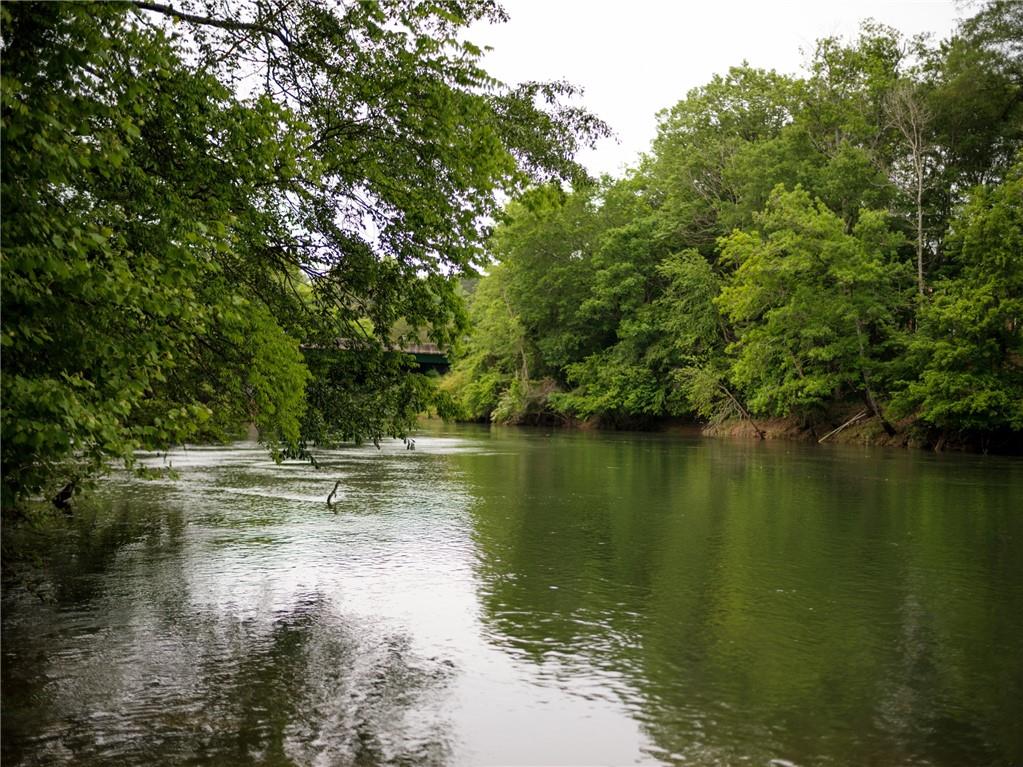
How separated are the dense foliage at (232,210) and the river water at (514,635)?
5.60 ft

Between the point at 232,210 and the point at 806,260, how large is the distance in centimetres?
3376

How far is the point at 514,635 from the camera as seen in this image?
8695mm

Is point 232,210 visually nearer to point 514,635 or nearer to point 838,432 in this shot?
point 514,635

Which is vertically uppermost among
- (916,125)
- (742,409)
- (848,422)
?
(916,125)

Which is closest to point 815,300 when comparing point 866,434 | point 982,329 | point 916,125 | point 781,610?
point 866,434

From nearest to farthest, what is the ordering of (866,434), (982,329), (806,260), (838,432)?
(982,329) < (806,260) < (866,434) < (838,432)

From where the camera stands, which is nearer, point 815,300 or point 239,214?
point 239,214

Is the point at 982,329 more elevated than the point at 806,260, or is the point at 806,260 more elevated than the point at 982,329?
the point at 806,260

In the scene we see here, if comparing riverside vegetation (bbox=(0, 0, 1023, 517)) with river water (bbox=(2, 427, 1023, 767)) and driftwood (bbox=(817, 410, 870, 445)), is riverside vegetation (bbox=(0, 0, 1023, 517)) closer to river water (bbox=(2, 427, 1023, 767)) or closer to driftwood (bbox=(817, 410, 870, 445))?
river water (bbox=(2, 427, 1023, 767))

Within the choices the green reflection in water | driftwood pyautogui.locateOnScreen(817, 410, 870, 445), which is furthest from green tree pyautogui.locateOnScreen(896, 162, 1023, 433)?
the green reflection in water

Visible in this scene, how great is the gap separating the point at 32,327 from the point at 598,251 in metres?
55.0

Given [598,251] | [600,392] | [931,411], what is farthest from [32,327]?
[598,251]

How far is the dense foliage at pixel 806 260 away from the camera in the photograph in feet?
110

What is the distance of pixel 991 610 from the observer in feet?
32.2
